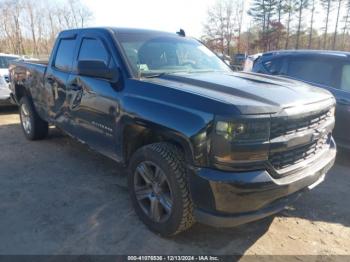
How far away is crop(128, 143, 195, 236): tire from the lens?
112 inches

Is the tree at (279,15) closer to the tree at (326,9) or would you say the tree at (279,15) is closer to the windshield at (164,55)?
the tree at (326,9)

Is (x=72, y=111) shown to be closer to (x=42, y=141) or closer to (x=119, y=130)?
(x=119, y=130)

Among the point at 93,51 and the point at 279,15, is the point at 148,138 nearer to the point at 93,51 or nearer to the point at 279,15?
the point at 93,51

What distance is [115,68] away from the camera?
3559mm

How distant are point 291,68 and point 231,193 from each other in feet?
13.9

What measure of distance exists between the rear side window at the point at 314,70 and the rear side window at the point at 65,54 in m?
3.76

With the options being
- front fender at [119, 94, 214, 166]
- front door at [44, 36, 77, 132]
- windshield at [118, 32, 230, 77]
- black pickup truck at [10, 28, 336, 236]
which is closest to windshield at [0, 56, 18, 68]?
front door at [44, 36, 77, 132]

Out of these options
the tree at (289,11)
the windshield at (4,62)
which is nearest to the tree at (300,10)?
the tree at (289,11)

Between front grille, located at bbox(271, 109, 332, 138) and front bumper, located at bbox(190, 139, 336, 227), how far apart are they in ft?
1.13

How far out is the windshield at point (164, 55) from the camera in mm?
3674

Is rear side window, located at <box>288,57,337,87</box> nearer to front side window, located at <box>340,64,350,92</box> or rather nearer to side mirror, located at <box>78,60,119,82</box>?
front side window, located at <box>340,64,350,92</box>

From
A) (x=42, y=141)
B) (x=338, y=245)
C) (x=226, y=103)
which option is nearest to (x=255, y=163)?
(x=226, y=103)

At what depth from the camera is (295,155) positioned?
2881 mm

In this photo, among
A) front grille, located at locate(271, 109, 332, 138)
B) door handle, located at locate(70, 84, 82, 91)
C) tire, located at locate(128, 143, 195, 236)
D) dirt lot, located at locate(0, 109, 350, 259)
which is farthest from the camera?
door handle, located at locate(70, 84, 82, 91)
